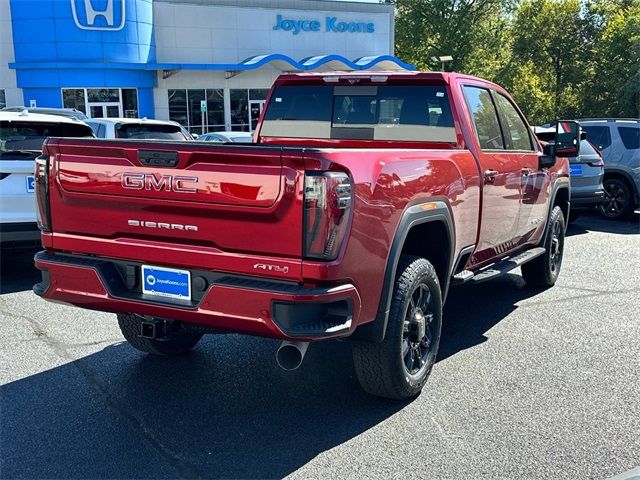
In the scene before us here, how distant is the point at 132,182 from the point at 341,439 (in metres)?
1.80

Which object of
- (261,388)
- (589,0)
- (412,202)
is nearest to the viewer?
(412,202)

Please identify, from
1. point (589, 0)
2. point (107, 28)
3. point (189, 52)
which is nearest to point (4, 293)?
point (107, 28)

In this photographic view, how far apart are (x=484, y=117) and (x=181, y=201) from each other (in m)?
3.03

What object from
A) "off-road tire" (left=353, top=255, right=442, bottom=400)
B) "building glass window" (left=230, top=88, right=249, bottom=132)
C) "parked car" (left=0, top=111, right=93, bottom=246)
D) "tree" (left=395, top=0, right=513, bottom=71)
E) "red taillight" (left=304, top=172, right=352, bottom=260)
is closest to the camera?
"red taillight" (left=304, top=172, right=352, bottom=260)

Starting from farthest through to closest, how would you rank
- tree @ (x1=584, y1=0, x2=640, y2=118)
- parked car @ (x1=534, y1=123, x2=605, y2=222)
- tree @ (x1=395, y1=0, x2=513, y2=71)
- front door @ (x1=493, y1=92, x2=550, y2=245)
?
tree @ (x1=395, y1=0, x2=513, y2=71) → tree @ (x1=584, y1=0, x2=640, y2=118) → parked car @ (x1=534, y1=123, x2=605, y2=222) → front door @ (x1=493, y1=92, x2=550, y2=245)

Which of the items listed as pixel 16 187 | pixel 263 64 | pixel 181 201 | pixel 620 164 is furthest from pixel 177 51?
pixel 181 201

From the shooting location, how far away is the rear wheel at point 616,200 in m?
11.8

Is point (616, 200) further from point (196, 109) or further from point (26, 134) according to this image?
point (196, 109)

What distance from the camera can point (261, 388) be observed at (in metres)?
4.39

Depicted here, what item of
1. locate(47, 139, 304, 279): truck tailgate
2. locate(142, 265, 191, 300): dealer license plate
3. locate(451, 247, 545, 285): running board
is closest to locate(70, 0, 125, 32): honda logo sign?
locate(451, 247, 545, 285): running board

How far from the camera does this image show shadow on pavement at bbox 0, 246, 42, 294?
274 inches

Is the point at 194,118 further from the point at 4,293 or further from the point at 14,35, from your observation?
the point at 4,293

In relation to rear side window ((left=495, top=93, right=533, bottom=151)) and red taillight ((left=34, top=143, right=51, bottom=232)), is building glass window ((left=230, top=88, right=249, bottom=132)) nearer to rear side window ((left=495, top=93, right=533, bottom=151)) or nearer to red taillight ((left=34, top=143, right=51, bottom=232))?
rear side window ((left=495, top=93, right=533, bottom=151))

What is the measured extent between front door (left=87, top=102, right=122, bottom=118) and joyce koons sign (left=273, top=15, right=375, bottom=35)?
878 centimetres
